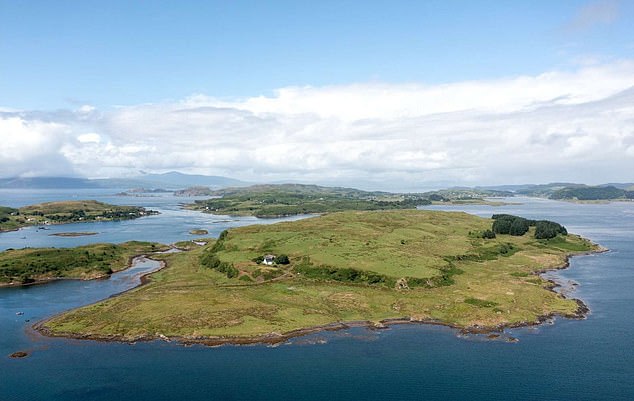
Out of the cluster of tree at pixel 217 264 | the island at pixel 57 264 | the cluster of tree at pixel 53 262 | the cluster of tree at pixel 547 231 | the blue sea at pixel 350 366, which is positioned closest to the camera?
the blue sea at pixel 350 366

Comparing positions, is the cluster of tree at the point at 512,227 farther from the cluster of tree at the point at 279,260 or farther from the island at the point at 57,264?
the island at the point at 57,264

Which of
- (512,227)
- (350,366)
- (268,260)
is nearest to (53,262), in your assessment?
(268,260)

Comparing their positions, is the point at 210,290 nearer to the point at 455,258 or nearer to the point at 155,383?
the point at 155,383

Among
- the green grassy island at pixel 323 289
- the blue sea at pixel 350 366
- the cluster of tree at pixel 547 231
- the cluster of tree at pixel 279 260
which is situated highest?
the cluster of tree at pixel 547 231

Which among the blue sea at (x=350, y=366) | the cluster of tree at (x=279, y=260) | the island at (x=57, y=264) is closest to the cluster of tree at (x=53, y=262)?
the island at (x=57, y=264)

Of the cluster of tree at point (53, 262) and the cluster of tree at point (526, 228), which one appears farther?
the cluster of tree at point (526, 228)

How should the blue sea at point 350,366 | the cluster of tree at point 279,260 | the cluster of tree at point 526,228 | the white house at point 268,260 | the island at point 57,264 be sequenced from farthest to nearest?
the cluster of tree at point 526,228 → the island at point 57,264 → the white house at point 268,260 → the cluster of tree at point 279,260 → the blue sea at point 350,366

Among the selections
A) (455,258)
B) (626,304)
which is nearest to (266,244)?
Result: (455,258)
